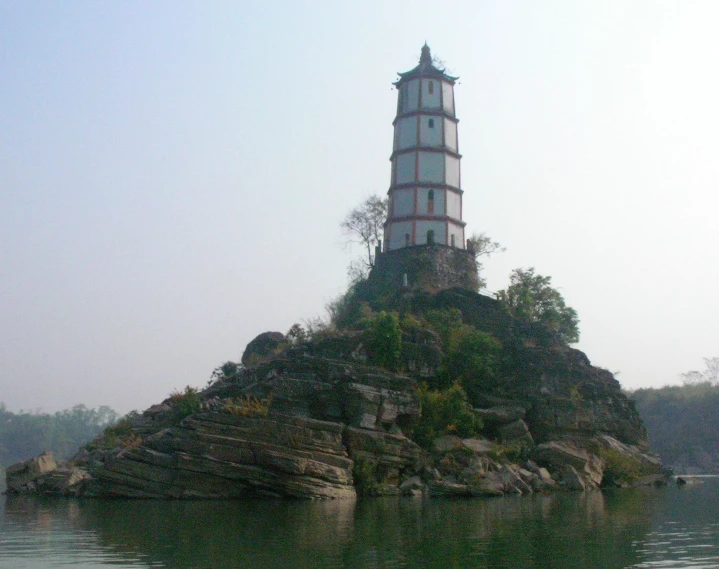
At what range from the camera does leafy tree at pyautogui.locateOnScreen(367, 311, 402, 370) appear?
130ft

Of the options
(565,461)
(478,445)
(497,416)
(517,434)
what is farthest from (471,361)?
(565,461)

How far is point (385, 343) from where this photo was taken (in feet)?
131

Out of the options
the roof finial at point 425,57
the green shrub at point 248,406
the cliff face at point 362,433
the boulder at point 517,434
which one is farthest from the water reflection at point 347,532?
the roof finial at point 425,57

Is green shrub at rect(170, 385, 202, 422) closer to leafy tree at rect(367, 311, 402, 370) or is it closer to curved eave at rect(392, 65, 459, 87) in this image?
leafy tree at rect(367, 311, 402, 370)

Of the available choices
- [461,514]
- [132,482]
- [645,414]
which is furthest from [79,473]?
[645,414]

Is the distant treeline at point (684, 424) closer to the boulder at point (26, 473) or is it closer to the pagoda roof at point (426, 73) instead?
the pagoda roof at point (426, 73)

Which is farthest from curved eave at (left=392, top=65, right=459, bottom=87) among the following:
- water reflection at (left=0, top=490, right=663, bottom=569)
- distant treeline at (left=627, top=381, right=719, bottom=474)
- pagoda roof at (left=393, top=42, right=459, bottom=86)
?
distant treeline at (left=627, top=381, right=719, bottom=474)

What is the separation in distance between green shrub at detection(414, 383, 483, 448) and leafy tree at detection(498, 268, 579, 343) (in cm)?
1194

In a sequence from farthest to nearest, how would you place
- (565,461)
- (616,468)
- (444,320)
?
1. (444,320)
2. (616,468)
3. (565,461)

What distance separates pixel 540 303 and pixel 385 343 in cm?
1527

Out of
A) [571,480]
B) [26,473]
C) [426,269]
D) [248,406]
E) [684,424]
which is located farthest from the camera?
[684,424]

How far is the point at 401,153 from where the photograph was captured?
53188 mm

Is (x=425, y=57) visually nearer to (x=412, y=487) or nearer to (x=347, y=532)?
(x=412, y=487)

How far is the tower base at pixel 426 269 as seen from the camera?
50.7 m
